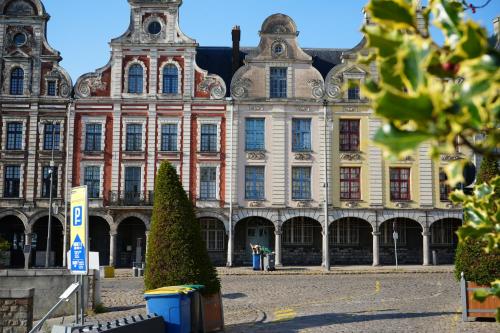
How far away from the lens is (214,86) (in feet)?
111

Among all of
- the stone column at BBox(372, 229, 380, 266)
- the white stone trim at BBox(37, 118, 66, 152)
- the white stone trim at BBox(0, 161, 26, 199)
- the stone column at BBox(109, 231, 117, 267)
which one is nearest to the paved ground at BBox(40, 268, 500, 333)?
the stone column at BBox(109, 231, 117, 267)

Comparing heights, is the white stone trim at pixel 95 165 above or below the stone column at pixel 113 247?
above

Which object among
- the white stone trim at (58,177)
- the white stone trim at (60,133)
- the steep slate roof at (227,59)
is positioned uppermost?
the steep slate roof at (227,59)

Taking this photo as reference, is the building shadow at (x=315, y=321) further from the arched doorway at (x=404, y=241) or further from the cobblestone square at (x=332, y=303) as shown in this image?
the arched doorway at (x=404, y=241)

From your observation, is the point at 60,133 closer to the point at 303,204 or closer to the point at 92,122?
the point at 92,122

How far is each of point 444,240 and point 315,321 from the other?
23.3 metres

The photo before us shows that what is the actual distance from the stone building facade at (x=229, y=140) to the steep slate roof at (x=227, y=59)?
249cm

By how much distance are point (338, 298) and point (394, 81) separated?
16880 mm

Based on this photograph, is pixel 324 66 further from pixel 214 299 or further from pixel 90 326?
pixel 90 326

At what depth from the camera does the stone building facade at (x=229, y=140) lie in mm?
33219

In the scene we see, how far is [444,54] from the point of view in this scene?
88.5 inches

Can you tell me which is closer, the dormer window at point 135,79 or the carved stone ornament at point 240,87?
the dormer window at point 135,79

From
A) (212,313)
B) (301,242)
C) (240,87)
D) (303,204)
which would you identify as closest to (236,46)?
(240,87)

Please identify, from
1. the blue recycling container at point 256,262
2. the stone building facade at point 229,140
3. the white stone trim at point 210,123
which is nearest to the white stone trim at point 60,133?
the stone building facade at point 229,140
